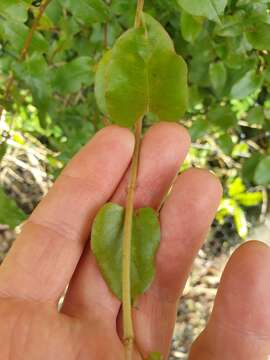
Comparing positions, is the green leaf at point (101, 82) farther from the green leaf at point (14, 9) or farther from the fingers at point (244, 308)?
the fingers at point (244, 308)

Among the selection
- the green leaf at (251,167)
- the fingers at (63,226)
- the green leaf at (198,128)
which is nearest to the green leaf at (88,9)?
the fingers at (63,226)

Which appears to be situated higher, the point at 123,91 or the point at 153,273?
the point at 123,91

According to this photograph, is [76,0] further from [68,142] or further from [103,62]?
[68,142]

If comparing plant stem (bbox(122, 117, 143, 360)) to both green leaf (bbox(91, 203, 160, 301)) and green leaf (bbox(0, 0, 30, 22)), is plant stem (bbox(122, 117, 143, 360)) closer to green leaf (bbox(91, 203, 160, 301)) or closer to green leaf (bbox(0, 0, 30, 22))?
green leaf (bbox(91, 203, 160, 301))

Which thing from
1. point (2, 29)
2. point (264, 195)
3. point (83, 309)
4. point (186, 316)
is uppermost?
point (2, 29)

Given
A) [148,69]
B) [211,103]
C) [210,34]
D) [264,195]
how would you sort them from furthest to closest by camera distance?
[264,195] → [211,103] → [210,34] → [148,69]

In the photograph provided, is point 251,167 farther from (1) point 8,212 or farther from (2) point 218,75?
(1) point 8,212

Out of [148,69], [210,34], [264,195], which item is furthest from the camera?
[264,195]

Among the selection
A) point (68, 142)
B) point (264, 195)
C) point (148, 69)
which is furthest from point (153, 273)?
point (264, 195)
